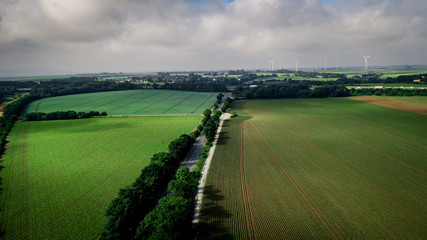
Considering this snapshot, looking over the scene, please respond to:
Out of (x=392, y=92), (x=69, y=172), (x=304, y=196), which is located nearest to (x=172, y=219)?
(x=304, y=196)

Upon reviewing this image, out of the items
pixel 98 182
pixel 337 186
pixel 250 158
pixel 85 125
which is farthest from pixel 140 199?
pixel 85 125

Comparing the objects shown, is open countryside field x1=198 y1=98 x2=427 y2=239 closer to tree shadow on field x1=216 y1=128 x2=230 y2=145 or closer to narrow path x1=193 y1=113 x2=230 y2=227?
tree shadow on field x1=216 y1=128 x2=230 y2=145

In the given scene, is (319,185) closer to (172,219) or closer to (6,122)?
(172,219)

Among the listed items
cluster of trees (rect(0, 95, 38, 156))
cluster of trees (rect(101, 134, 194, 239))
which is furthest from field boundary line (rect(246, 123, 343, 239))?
cluster of trees (rect(0, 95, 38, 156))

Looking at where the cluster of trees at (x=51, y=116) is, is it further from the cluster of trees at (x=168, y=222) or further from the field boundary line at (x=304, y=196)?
the field boundary line at (x=304, y=196)

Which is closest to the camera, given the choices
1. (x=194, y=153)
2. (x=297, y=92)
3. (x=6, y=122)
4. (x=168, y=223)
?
(x=168, y=223)

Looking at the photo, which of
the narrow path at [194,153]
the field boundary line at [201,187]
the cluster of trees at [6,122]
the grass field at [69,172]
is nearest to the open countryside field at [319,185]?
the field boundary line at [201,187]
